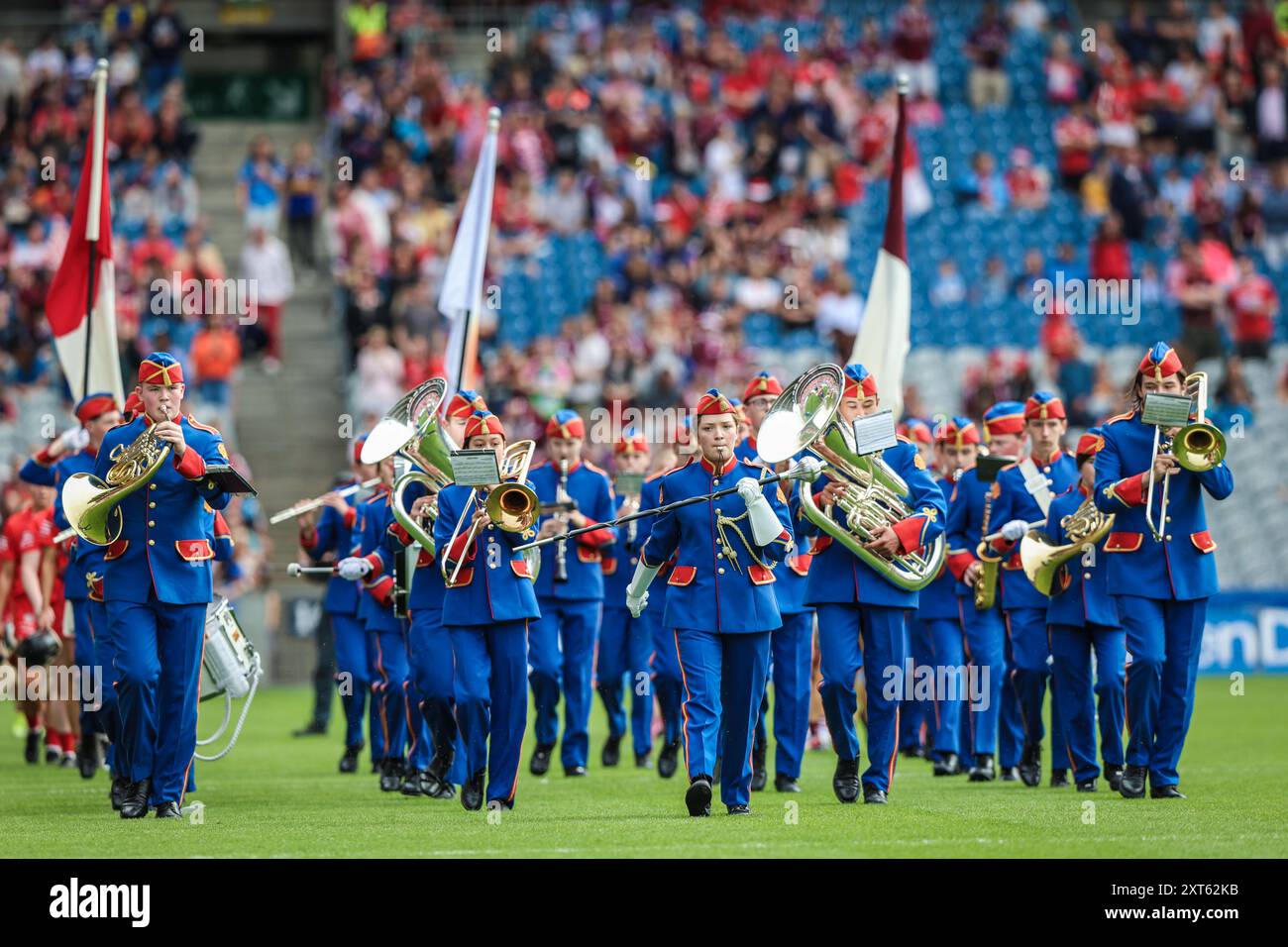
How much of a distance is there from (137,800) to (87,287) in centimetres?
540

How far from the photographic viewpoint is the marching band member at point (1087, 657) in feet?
42.6

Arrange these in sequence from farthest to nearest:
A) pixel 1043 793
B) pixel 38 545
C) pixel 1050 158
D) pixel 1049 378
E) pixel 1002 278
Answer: pixel 1050 158 → pixel 1002 278 → pixel 1049 378 → pixel 38 545 → pixel 1043 793

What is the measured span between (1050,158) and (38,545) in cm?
1886

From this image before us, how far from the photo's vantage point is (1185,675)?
12.2 m

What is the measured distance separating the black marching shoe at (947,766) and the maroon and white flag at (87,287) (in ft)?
21.9

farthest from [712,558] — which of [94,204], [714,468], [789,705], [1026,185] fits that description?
[1026,185]

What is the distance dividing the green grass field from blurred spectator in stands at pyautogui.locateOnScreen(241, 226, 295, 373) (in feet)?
39.8

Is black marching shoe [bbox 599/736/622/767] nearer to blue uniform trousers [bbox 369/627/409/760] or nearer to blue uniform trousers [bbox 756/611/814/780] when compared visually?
blue uniform trousers [bbox 369/627/409/760]

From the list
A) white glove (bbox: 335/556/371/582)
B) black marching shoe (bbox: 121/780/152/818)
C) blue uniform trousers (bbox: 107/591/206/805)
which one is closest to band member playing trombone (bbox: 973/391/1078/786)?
white glove (bbox: 335/556/371/582)

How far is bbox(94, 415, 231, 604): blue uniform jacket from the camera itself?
11984mm

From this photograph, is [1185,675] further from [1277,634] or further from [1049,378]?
[1049,378]

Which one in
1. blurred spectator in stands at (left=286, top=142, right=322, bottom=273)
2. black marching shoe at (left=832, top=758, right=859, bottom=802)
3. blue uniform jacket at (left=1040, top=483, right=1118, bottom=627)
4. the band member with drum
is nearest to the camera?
the band member with drum

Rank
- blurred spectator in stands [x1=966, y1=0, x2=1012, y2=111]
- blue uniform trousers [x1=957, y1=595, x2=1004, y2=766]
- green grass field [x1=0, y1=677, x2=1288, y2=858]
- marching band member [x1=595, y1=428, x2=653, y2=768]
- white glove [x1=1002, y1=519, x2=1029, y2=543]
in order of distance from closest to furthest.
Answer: green grass field [x1=0, y1=677, x2=1288, y2=858] → white glove [x1=1002, y1=519, x2=1029, y2=543] → blue uniform trousers [x1=957, y1=595, x2=1004, y2=766] → marching band member [x1=595, y1=428, x2=653, y2=768] → blurred spectator in stands [x1=966, y1=0, x2=1012, y2=111]
